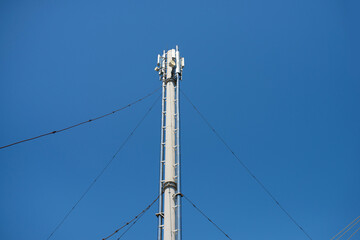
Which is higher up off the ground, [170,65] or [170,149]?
[170,65]

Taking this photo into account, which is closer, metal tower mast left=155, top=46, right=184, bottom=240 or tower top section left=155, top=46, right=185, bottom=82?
metal tower mast left=155, top=46, right=184, bottom=240

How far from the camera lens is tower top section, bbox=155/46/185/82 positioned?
1327 cm

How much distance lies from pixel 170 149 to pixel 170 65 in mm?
4000

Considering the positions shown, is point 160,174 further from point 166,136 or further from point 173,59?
point 173,59

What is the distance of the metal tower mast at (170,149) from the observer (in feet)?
31.8

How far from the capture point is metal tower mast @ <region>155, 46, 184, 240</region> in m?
9.70

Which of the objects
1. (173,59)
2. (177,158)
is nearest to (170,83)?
(173,59)

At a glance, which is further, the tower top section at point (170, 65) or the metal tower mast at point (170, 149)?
the tower top section at point (170, 65)

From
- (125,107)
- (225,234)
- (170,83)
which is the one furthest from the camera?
(125,107)

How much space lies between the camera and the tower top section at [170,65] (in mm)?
13266

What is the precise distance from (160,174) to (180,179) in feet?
2.62

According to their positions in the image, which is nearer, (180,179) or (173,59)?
(180,179)

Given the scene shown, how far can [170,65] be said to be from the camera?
1338 centimetres

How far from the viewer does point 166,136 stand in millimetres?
11633
